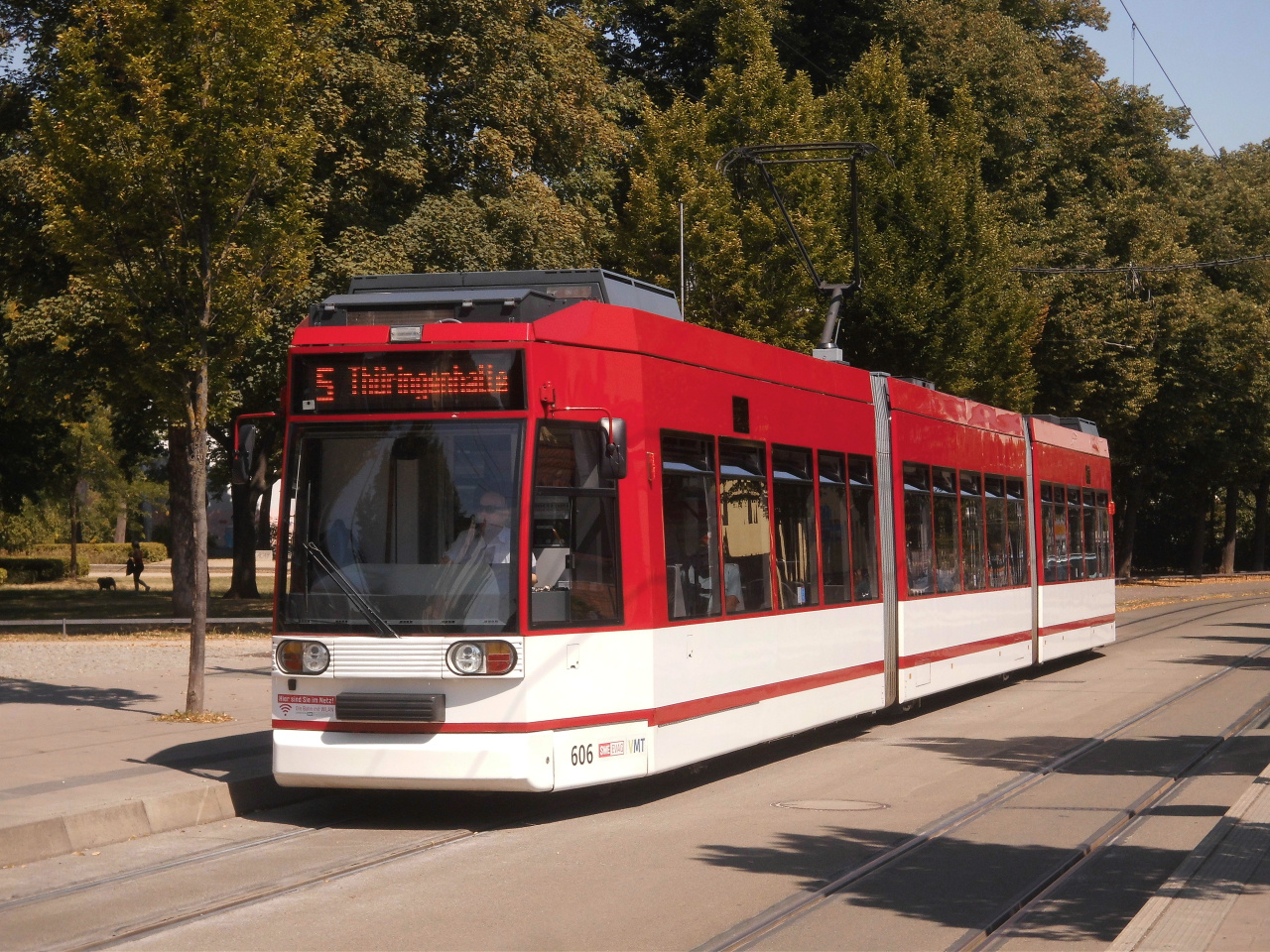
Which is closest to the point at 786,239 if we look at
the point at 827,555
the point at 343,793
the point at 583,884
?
the point at 827,555

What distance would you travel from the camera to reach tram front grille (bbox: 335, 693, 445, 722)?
901cm

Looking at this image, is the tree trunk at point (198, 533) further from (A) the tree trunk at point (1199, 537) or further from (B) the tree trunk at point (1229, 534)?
(B) the tree trunk at point (1229, 534)

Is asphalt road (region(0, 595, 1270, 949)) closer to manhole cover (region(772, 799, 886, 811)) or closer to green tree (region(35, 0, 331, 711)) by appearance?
manhole cover (region(772, 799, 886, 811))

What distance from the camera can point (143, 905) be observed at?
23.8ft

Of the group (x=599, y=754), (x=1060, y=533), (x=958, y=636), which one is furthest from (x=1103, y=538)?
(x=599, y=754)

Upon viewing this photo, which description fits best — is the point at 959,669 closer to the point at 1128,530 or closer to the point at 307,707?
the point at 307,707

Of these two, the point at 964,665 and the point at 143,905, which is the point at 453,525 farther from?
the point at 964,665

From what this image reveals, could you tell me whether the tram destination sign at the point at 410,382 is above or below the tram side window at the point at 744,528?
above

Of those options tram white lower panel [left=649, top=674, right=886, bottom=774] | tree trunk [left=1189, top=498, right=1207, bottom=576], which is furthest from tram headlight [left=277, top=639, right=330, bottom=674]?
tree trunk [left=1189, top=498, right=1207, bottom=576]

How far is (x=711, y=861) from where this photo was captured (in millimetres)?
8172

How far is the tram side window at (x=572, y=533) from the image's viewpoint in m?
9.24

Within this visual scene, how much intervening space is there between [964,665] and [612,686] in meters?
8.09

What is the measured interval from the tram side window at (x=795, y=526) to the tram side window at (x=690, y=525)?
120cm

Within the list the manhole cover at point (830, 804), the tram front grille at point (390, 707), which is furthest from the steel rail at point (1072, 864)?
the tram front grille at point (390, 707)
